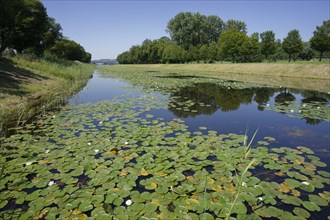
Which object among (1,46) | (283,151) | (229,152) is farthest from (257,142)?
(1,46)

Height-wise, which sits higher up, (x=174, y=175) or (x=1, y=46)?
(x=1, y=46)

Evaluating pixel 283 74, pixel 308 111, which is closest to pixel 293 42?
pixel 283 74

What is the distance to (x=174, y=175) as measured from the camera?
4.26 metres

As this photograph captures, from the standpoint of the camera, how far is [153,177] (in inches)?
167

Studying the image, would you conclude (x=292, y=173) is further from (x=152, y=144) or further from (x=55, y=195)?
(x=55, y=195)

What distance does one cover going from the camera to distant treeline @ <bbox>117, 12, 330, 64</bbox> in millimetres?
40375

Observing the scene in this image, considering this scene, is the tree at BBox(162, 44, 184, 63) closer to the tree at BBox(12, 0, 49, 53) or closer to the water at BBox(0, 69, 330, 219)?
the tree at BBox(12, 0, 49, 53)

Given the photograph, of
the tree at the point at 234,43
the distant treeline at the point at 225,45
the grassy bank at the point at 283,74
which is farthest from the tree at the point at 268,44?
the grassy bank at the point at 283,74

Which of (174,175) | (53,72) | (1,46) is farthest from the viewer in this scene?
(1,46)

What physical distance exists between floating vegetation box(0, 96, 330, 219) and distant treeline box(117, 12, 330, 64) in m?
39.2

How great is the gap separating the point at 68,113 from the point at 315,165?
8508mm

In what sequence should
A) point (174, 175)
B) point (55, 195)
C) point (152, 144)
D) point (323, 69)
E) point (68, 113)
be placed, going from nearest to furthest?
point (55, 195), point (174, 175), point (152, 144), point (68, 113), point (323, 69)

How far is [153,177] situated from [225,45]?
46.6m

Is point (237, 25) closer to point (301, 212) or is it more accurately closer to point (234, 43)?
point (234, 43)
